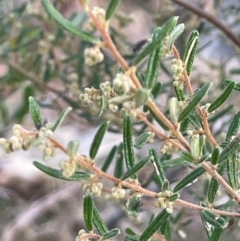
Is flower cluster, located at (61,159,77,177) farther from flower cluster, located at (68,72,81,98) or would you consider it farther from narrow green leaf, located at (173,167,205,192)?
flower cluster, located at (68,72,81,98)

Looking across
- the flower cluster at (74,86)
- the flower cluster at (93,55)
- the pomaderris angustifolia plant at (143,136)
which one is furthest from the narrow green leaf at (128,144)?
the flower cluster at (74,86)

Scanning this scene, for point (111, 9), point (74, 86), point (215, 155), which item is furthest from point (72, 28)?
point (74, 86)

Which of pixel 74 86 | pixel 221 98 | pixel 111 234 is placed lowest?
pixel 74 86

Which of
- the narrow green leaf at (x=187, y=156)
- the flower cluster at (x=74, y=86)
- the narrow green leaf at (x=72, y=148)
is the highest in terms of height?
the narrow green leaf at (x=187, y=156)

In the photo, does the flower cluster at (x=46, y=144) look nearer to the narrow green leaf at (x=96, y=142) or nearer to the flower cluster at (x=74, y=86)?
the narrow green leaf at (x=96, y=142)

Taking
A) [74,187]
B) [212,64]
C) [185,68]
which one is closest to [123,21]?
[212,64]

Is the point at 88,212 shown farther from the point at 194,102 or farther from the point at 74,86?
the point at 74,86
